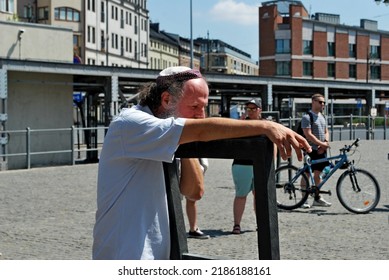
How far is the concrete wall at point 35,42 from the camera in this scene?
2047 cm

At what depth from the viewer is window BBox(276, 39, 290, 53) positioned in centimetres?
7825

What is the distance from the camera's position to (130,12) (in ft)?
257

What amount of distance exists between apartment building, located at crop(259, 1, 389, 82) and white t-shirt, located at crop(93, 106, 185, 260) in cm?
7654

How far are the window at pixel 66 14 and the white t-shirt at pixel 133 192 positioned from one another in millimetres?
72799

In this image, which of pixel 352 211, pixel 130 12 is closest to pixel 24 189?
pixel 352 211

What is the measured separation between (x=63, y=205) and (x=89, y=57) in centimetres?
6417

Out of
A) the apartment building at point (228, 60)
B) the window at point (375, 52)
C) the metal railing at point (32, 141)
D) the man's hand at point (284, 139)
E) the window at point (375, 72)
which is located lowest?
the metal railing at point (32, 141)

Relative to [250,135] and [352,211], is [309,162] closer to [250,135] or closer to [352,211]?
[352,211]

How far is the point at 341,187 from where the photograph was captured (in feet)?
30.6

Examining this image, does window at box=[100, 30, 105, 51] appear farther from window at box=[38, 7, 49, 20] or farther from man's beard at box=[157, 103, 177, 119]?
man's beard at box=[157, 103, 177, 119]

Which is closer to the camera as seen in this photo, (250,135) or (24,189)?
(250,135)

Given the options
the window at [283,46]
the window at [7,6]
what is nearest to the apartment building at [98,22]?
the window at [7,6]

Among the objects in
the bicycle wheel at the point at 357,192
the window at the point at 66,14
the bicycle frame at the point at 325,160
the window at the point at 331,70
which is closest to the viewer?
the bicycle wheel at the point at 357,192

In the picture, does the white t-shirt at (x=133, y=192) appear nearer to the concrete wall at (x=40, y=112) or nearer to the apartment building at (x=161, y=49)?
the concrete wall at (x=40, y=112)
